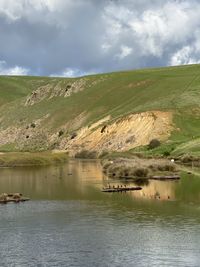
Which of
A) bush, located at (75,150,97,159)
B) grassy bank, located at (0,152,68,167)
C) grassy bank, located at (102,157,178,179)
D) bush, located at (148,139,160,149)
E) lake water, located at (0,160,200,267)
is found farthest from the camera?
bush, located at (75,150,97,159)

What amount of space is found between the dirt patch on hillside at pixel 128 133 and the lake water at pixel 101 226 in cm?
6205

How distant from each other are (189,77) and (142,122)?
184 feet

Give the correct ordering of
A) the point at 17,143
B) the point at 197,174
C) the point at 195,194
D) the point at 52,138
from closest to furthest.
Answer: the point at 195,194 → the point at 197,174 → the point at 52,138 → the point at 17,143

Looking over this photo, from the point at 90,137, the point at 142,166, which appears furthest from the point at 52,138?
the point at 142,166

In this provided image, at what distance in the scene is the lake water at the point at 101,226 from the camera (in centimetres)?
3341

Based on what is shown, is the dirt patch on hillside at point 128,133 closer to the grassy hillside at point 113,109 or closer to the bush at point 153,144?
the bush at point 153,144

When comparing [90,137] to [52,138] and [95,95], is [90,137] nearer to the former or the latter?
[52,138]

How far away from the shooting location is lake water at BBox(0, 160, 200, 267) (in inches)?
1315

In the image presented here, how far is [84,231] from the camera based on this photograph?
40.2 metres

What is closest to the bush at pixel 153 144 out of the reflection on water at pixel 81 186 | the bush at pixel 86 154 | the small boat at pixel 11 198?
the bush at pixel 86 154

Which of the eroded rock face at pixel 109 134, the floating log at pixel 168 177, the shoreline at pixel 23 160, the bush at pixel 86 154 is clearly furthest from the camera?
the bush at pixel 86 154

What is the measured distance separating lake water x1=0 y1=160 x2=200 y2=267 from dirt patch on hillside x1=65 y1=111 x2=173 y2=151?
62053mm

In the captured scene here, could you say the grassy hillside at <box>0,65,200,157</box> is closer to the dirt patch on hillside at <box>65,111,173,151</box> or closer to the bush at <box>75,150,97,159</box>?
the dirt patch on hillside at <box>65,111,173,151</box>


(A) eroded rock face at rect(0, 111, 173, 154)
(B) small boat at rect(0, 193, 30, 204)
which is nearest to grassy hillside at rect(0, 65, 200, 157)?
(A) eroded rock face at rect(0, 111, 173, 154)
